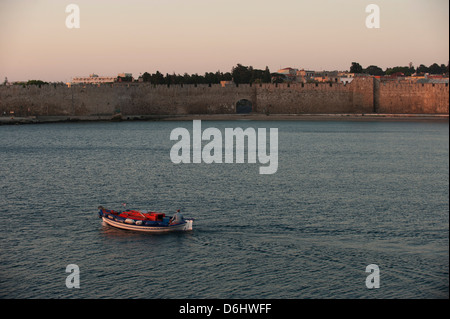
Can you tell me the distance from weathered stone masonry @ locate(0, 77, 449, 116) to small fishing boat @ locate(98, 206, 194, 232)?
3079 cm

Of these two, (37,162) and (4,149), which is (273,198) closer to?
(37,162)

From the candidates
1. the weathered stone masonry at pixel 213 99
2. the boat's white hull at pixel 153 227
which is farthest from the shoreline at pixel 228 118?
the boat's white hull at pixel 153 227

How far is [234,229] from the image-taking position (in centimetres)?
1224

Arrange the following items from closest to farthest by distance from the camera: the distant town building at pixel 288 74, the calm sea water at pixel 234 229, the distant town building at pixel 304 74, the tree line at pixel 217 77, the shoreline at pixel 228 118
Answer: the calm sea water at pixel 234 229
the shoreline at pixel 228 118
the tree line at pixel 217 77
the distant town building at pixel 288 74
the distant town building at pixel 304 74

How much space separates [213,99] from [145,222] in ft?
102

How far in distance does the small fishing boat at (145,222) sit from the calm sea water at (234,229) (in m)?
0.17

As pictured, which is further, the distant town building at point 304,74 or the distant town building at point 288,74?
the distant town building at point 304,74

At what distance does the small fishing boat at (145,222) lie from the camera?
12188mm

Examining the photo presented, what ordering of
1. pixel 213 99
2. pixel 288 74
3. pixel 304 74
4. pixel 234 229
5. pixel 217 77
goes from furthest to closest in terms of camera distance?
pixel 304 74
pixel 288 74
pixel 217 77
pixel 213 99
pixel 234 229

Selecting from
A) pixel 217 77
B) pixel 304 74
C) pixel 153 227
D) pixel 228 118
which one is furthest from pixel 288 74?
pixel 153 227

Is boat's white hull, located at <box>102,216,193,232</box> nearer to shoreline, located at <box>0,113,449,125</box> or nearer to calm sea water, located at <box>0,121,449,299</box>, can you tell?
calm sea water, located at <box>0,121,449,299</box>

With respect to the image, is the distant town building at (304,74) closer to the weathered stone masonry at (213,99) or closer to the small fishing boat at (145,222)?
the weathered stone masonry at (213,99)

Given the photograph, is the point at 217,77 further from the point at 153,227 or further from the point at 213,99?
the point at 153,227

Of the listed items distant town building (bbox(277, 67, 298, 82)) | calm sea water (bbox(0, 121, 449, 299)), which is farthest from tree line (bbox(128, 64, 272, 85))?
calm sea water (bbox(0, 121, 449, 299))
